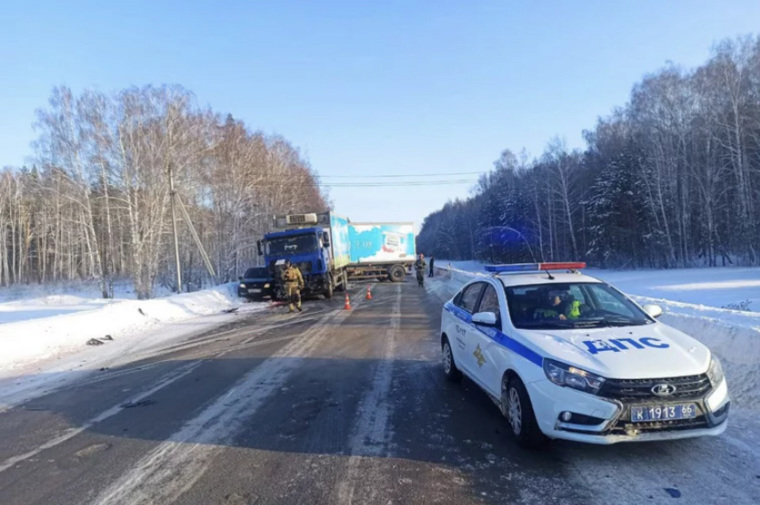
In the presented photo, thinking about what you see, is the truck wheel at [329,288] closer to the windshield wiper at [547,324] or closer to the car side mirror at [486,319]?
the car side mirror at [486,319]

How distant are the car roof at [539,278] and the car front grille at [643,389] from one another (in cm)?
185

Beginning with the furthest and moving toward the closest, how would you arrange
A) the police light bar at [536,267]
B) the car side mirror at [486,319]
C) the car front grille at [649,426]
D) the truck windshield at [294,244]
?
1. the truck windshield at [294,244]
2. the police light bar at [536,267]
3. the car side mirror at [486,319]
4. the car front grille at [649,426]

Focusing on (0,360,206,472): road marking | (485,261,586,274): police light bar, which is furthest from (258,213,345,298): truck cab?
(485,261,586,274): police light bar

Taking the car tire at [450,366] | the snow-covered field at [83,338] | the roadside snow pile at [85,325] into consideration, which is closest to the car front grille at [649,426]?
the car tire at [450,366]

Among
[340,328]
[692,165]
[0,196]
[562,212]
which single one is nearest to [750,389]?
[340,328]

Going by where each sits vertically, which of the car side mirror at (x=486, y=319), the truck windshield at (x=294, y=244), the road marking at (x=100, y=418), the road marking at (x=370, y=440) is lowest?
the road marking at (x=370, y=440)

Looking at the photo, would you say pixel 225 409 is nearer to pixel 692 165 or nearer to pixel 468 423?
pixel 468 423

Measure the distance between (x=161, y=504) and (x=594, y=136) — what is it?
65.6 m

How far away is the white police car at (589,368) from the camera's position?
3705 mm

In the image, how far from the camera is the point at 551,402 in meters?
3.94

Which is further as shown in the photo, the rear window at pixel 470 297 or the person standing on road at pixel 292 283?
the person standing on road at pixel 292 283

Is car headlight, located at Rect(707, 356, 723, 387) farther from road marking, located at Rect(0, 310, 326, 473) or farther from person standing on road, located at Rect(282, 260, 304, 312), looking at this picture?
person standing on road, located at Rect(282, 260, 304, 312)

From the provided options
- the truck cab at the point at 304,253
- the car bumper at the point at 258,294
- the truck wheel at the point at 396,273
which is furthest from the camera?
the truck wheel at the point at 396,273

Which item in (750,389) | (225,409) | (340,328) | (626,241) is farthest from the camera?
(626,241)
